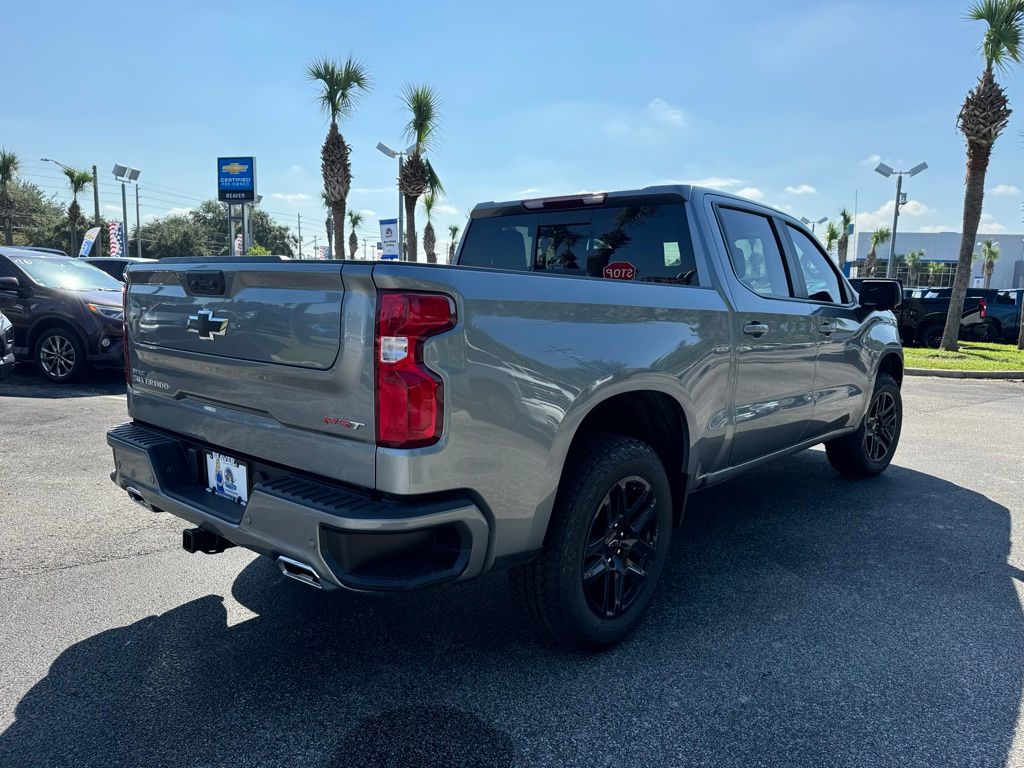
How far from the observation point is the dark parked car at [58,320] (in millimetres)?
8750

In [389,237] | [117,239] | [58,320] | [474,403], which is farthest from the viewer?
[117,239]

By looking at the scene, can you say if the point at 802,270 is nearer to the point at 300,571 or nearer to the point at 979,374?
the point at 300,571

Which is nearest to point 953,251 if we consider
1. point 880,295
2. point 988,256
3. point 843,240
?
point 988,256

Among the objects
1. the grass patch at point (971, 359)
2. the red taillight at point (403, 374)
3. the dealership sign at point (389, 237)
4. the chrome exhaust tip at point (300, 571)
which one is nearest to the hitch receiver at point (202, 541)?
the chrome exhaust tip at point (300, 571)

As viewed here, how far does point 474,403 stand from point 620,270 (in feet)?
5.85

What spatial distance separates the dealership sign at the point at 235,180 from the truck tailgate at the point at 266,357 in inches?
916

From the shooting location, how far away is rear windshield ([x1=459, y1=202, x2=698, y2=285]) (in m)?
3.57

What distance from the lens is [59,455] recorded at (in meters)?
5.61

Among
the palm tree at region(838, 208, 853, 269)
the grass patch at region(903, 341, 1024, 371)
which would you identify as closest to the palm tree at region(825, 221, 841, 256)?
the palm tree at region(838, 208, 853, 269)

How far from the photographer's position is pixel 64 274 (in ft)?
30.6

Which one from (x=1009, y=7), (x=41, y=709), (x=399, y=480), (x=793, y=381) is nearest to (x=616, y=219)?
(x=793, y=381)

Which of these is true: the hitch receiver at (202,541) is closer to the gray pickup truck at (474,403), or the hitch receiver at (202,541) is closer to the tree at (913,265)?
the gray pickup truck at (474,403)

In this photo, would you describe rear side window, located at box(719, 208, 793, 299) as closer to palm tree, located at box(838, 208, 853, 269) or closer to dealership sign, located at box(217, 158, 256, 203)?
dealership sign, located at box(217, 158, 256, 203)

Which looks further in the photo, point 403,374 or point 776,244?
point 776,244
